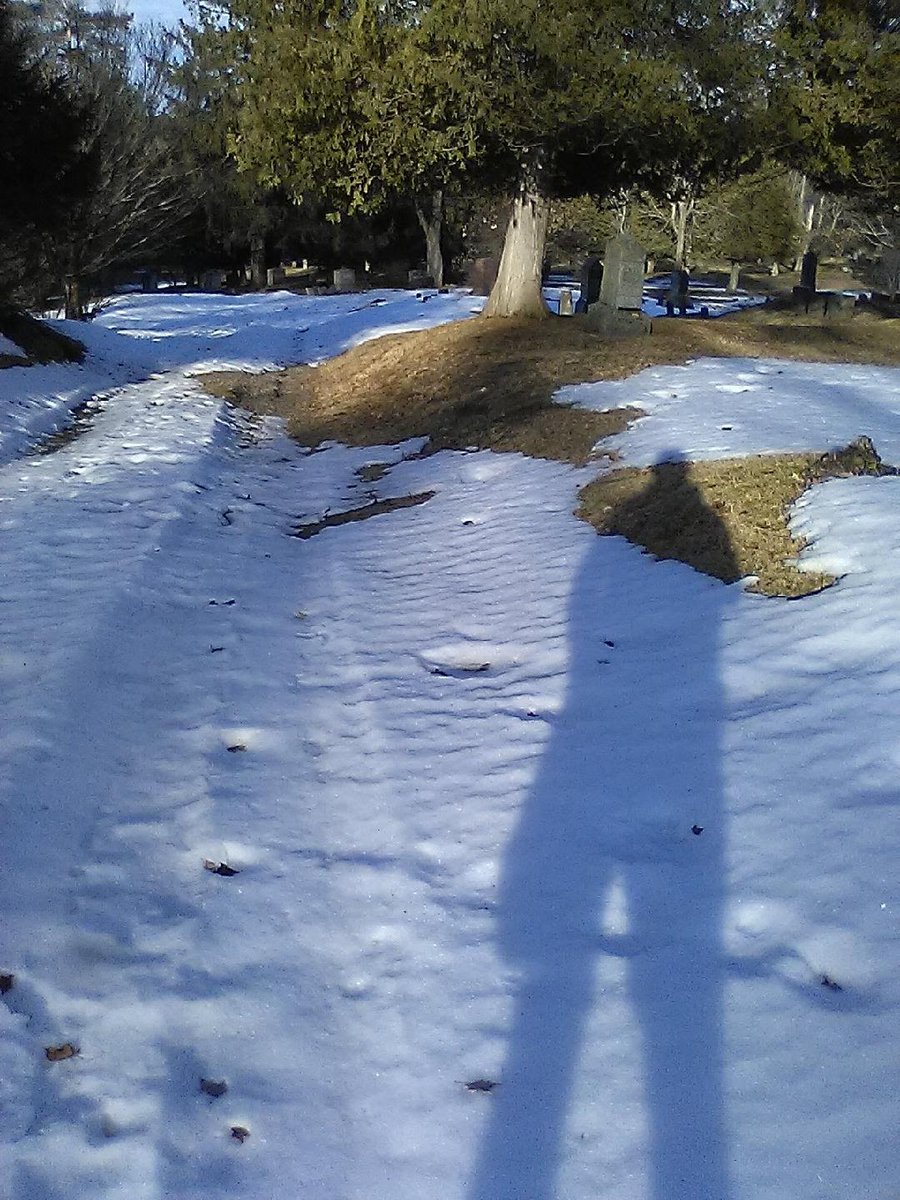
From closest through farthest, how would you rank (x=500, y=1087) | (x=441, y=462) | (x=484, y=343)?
(x=500, y=1087) → (x=441, y=462) → (x=484, y=343)

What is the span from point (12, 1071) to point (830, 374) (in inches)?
524

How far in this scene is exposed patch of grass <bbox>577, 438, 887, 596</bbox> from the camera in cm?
598

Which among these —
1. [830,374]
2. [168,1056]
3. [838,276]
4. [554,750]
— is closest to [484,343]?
[830,374]

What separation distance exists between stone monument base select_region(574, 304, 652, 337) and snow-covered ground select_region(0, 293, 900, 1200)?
31.1 feet

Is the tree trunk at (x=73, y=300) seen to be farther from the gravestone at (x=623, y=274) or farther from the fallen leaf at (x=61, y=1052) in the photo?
the fallen leaf at (x=61, y=1052)

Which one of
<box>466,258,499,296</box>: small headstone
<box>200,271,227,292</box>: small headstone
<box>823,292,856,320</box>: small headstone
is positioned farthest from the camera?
<box>200,271,227,292</box>: small headstone

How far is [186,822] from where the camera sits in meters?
4.02

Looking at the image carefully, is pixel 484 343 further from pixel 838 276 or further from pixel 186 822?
pixel 838 276

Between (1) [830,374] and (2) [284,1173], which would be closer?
(2) [284,1173]

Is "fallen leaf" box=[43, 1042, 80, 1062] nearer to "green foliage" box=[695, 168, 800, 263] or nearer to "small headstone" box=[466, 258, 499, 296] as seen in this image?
"small headstone" box=[466, 258, 499, 296]

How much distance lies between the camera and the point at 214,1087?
111 inches

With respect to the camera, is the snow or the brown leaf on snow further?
the snow

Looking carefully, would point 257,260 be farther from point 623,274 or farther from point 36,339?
point 623,274

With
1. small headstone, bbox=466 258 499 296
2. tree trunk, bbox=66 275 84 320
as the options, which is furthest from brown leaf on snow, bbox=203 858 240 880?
small headstone, bbox=466 258 499 296
